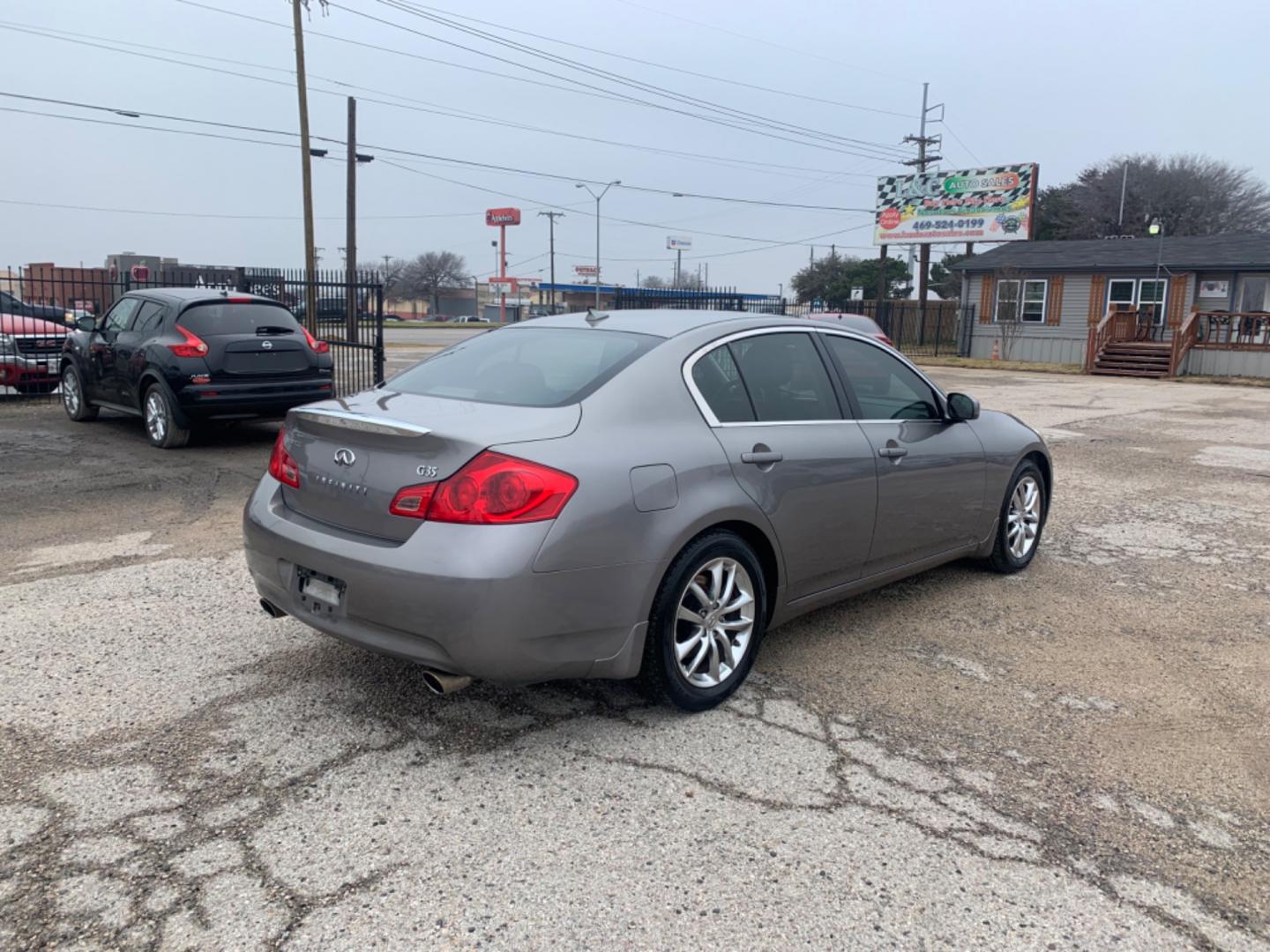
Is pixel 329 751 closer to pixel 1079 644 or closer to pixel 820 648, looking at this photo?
pixel 820 648

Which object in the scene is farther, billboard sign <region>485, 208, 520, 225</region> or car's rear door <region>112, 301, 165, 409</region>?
billboard sign <region>485, 208, 520, 225</region>

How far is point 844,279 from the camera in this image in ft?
228

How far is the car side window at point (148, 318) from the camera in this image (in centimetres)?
955

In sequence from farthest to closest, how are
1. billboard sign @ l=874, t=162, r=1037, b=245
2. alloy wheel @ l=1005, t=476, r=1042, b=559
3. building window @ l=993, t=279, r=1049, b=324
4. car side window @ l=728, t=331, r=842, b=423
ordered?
billboard sign @ l=874, t=162, r=1037, b=245
building window @ l=993, t=279, r=1049, b=324
alloy wheel @ l=1005, t=476, r=1042, b=559
car side window @ l=728, t=331, r=842, b=423

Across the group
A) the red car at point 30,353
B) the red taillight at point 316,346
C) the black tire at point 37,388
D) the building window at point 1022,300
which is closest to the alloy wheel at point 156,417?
the red taillight at point 316,346

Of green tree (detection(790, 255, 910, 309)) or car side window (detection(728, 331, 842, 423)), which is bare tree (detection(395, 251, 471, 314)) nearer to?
green tree (detection(790, 255, 910, 309))

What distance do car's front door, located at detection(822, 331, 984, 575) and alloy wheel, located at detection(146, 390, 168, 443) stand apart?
7.12 m

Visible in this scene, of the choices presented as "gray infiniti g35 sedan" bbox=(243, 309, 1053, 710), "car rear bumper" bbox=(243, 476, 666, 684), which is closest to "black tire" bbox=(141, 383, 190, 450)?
"gray infiniti g35 sedan" bbox=(243, 309, 1053, 710)

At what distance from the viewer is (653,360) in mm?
3863

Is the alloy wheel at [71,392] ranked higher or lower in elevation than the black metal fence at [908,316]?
lower

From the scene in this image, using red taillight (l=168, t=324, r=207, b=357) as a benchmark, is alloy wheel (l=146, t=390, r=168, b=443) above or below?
below

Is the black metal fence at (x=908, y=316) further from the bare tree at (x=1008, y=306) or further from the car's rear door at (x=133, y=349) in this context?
the car's rear door at (x=133, y=349)

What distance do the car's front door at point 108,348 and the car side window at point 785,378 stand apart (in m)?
7.92

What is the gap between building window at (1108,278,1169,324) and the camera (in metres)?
31.5
